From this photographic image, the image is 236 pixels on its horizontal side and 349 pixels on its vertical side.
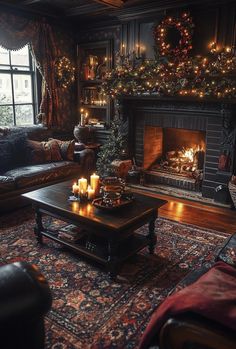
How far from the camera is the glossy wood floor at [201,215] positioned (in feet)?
12.0

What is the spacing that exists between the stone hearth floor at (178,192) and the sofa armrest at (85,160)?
2.47ft

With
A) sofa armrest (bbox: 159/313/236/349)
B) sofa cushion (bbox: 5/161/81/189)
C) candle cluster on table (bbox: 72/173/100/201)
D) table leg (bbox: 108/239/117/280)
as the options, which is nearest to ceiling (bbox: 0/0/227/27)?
sofa cushion (bbox: 5/161/81/189)

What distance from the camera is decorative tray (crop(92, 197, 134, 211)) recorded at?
2628 mm

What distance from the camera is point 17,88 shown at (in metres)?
5.28

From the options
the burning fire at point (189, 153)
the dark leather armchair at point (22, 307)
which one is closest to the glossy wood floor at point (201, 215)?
the burning fire at point (189, 153)

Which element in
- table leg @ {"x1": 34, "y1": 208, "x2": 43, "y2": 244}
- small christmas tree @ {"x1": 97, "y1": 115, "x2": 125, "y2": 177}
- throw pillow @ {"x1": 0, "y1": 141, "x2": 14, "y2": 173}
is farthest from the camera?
small christmas tree @ {"x1": 97, "y1": 115, "x2": 125, "y2": 177}

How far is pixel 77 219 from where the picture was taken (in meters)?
2.64

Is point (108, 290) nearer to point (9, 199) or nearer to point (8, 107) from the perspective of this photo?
point (9, 199)

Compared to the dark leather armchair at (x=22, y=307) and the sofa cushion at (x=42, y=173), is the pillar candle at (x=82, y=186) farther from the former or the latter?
the dark leather armchair at (x=22, y=307)

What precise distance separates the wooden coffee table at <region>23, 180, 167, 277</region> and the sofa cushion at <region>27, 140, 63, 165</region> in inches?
55.4

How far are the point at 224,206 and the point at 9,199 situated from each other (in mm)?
2720

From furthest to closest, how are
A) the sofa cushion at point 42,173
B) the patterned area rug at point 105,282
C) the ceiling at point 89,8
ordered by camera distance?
1. the ceiling at point 89,8
2. the sofa cushion at point 42,173
3. the patterned area rug at point 105,282

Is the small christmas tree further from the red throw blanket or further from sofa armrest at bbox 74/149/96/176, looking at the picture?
the red throw blanket

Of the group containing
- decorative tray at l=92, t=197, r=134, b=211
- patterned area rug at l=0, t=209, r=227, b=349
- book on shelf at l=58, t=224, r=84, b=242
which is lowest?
patterned area rug at l=0, t=209, r=227, b=349
